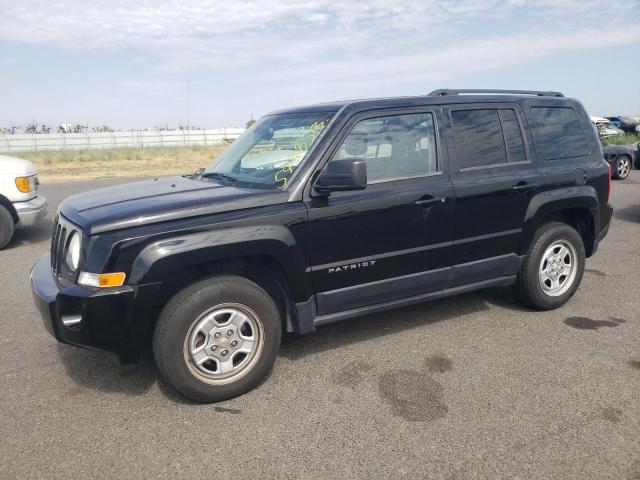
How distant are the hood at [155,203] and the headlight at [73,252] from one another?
0.11 m

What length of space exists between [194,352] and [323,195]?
1.30m

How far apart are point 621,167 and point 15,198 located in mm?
14874

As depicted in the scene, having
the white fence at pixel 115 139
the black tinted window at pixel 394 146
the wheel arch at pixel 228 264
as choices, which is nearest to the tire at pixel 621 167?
the black tinted window at pixel 394 146

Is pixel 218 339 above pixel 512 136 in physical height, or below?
below

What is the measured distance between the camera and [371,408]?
3211mm

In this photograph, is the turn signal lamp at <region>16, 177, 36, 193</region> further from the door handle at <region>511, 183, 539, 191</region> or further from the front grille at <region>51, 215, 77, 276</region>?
the door handle at <region>511, 183, 539, 191</region>

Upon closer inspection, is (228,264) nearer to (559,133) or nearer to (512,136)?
(512,136)

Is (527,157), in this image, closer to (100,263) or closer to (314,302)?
(314,302)

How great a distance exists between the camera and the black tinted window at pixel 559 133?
15.1ft

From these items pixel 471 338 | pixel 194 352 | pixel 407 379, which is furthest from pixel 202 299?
pixel 471 338

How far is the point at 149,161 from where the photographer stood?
104ft

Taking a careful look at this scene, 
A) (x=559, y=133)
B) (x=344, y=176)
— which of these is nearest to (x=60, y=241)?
(x=344, y=176)

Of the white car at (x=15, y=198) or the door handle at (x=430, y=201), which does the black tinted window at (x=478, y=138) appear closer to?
the door handle at (x=430, y=201)

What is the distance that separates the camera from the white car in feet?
24.7
